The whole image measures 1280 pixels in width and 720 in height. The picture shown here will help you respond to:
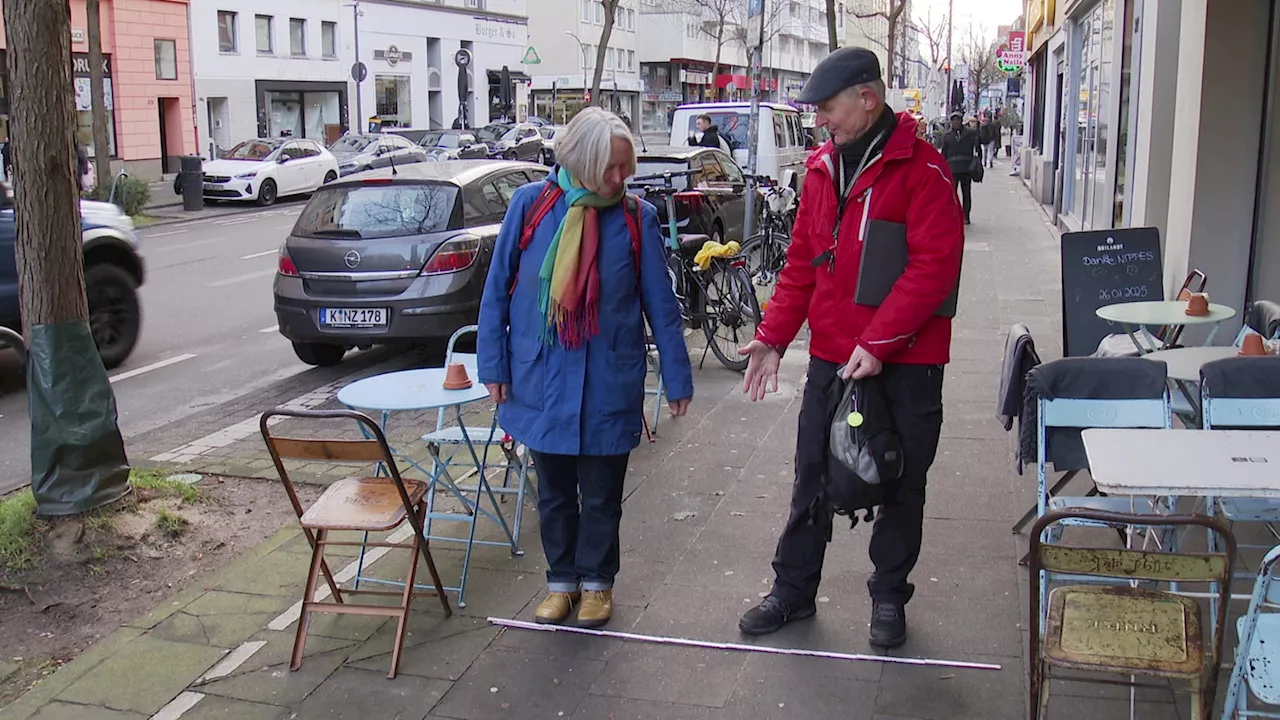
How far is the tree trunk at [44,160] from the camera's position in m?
4.98

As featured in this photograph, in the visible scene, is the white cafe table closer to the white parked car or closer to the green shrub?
the green shrub

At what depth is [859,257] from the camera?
148 inches

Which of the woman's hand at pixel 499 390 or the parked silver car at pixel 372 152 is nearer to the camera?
the woman's hand at pixel 499 390

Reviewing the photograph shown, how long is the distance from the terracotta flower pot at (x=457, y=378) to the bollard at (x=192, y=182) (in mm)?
22018

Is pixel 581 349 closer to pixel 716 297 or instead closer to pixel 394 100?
pixel 716 297

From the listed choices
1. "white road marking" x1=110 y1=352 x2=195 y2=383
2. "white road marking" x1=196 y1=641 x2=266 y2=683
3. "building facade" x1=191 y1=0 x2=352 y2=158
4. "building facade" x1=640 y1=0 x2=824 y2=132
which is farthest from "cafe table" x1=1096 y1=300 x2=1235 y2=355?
"building facade" x1=640 y1=0 x2=824 y2=132

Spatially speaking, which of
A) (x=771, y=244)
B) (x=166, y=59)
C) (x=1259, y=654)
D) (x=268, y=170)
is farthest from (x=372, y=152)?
(x=1259, y=654)

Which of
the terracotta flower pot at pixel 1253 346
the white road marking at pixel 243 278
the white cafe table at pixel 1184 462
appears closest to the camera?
the white cafe table at pixel 1184 462

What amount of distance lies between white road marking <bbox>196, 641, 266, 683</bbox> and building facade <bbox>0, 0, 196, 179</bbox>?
28.6m

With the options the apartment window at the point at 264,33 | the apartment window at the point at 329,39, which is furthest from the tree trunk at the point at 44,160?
the apartment window at the point at 329,39

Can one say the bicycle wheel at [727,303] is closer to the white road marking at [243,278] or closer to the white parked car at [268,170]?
the white road marking at [243,278]

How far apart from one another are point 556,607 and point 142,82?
32.4m

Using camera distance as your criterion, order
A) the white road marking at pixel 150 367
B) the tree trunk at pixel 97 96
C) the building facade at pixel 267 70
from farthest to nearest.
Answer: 1. the building facade at pixel 267 70
2. the tree trunk at pixel 97 96
3. the white road marking at pixel 150 367

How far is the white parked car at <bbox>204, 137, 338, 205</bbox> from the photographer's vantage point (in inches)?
1018
